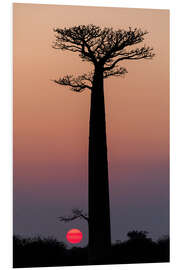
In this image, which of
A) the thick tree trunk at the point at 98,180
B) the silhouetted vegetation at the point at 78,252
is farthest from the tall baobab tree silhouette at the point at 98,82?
the silhouetted vegetation at the point at 78,252

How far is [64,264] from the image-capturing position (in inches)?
267

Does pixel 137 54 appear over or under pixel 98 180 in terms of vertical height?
over

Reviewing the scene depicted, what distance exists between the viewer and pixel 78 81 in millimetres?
6875

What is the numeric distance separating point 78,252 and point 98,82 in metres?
2.11

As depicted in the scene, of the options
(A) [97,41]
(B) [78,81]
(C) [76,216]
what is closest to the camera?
(C) [76,216]

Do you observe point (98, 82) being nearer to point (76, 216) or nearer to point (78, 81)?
point (78, 81)

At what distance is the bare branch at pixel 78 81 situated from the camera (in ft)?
22.5

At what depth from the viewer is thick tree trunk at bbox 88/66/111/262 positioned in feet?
22.5

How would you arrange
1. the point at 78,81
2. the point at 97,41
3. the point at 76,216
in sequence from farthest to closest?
the point at 97,41 < the point at 78,81 < the point at 76,216

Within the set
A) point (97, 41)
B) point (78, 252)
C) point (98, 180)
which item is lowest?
point (78, 252)

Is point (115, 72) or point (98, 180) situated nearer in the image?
point (98, 180)

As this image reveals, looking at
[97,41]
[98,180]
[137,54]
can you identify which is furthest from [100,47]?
[98,180]

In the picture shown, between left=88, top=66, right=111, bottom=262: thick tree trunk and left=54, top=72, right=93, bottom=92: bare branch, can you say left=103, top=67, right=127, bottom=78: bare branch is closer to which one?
left=88, top=66, right=111, bottom=262: thick tree trunk
